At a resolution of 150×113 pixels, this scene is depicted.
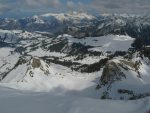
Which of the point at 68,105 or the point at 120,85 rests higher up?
the point at 68,105

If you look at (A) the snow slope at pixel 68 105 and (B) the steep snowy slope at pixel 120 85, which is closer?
(A) the snow slope at pixel 68 105

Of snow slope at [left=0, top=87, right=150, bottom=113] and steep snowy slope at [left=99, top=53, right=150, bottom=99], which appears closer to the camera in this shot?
snow slope at [left=0, top=87, right=150, bottom=113]

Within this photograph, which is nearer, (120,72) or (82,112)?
(82,112)

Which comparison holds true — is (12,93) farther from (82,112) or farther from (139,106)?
(139,106)

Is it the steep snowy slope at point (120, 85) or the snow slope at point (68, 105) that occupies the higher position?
the snow slope at point (68, 105)

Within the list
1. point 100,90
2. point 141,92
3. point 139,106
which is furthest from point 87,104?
point 100,90

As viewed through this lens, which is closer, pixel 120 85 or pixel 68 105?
pixel 68 105

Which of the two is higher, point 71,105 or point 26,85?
point 71,105

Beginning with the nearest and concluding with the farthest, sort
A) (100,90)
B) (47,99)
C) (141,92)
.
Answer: (47,99) → (141,92) → (100,90)

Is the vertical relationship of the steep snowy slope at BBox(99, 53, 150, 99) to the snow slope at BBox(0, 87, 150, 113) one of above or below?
below

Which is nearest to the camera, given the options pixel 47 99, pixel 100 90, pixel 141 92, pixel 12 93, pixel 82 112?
pixel 82 112
